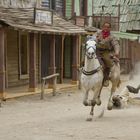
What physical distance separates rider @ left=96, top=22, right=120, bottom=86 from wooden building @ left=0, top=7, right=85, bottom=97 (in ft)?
17.2

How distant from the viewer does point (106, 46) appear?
41.8 feet

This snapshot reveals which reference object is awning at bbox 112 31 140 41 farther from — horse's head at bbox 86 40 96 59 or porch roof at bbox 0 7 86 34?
horse's head at bbox 86 40 96 59

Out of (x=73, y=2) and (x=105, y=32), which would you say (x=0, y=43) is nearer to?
(x=105, y=32)

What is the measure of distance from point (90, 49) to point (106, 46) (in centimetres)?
109

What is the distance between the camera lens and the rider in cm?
1268

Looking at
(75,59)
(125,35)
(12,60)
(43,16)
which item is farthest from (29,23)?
(125,35)

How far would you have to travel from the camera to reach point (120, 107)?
14.9m

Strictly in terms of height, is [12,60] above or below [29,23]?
below

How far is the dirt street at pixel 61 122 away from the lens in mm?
10039

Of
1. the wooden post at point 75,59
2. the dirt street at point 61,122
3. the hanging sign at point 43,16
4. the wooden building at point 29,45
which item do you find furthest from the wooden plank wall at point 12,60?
the dirt street at point 61,122

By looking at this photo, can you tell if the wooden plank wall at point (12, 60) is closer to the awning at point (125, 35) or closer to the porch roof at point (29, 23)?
the porch roof at point (29, 23)

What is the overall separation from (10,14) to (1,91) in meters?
3.92

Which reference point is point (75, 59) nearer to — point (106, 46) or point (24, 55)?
point (24, 55)

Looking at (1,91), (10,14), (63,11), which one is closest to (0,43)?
(1,91)
